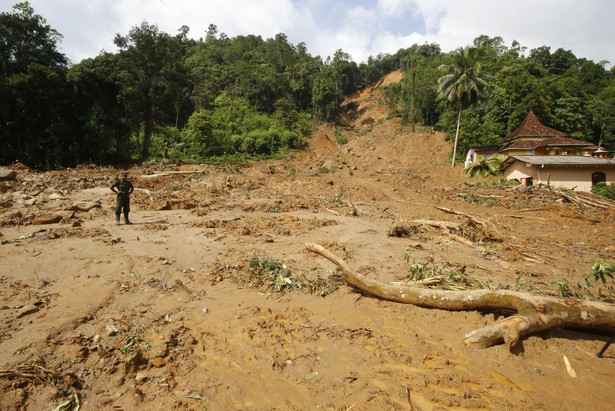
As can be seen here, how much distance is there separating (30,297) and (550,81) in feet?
167

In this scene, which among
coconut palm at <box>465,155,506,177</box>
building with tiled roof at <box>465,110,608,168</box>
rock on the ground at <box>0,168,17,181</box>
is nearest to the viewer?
rock on the ground at <box>0,168,17,181</box>

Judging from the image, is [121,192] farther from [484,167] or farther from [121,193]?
[484,167]

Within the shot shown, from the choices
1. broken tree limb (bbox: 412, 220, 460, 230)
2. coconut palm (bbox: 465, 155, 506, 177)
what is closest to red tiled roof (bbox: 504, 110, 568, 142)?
coconut palm (bbox: 465, 155, 506, 177)

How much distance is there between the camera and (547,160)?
21.1 metres

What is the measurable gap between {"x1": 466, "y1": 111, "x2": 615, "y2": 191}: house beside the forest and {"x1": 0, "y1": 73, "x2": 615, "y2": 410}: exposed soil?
38.0 ft

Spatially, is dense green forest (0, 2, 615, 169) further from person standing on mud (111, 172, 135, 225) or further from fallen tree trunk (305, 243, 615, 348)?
fallen tree trunk (305, 243, 615, 348)

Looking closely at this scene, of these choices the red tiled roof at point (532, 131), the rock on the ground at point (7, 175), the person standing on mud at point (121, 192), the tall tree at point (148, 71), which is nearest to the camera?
the person standing on mud at point (121, 192)

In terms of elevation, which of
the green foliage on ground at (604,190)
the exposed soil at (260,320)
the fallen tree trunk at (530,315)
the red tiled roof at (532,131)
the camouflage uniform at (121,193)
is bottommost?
the exposed soil at (260,320)

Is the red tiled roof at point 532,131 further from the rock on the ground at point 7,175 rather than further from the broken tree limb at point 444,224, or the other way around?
the rock on the ground at point 7,175

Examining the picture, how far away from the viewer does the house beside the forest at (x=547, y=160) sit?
2047 centimetres

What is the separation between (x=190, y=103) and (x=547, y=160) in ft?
132

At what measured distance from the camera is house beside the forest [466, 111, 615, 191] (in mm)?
20469

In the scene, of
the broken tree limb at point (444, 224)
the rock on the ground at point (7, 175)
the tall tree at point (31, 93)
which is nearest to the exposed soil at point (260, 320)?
the broken tree limb at point (444, 224)

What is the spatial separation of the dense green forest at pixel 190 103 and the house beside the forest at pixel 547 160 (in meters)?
3.04
